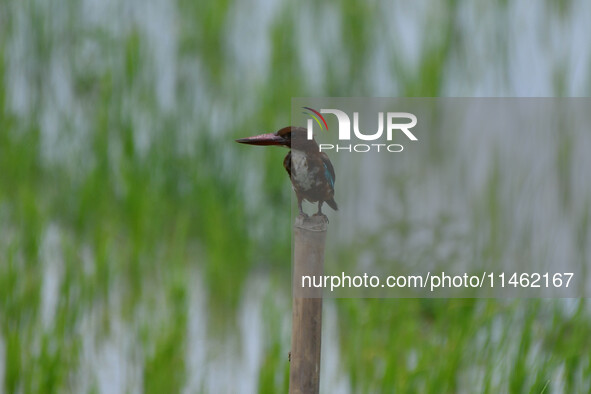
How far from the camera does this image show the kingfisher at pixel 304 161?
1224 mm

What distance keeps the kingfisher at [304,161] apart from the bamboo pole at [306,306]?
53 millimetres

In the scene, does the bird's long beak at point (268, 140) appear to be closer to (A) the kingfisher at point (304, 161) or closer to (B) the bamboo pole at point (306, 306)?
(A) the kingfisher at point (304, 161)

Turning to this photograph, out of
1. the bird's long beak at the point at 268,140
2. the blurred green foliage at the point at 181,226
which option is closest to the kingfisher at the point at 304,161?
the bird's long beak at the point at 268,140

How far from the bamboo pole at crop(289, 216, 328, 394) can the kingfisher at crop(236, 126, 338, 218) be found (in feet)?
0.17

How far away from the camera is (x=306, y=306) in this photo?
1294mm

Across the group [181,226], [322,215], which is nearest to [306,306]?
[322,215]

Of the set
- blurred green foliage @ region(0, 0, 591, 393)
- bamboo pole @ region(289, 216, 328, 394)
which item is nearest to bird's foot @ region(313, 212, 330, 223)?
bamboo pole @ region(289, 216, 328, 394)

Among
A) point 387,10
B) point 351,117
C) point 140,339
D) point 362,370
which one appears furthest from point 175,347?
point 387,10

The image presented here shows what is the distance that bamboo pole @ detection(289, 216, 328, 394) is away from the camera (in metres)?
1.25

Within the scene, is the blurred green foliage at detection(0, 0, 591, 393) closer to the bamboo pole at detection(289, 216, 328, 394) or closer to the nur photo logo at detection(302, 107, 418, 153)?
the bamboo pole at detection(289, 216, 328, 394)

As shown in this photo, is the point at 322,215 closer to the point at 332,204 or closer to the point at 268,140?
the point at 332,204

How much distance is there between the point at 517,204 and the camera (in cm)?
239

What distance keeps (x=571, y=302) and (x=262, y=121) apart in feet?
3.81

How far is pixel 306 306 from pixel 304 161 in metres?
0.23
